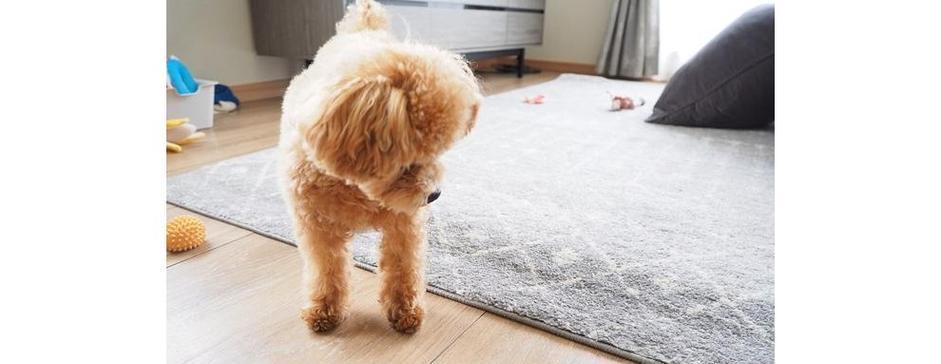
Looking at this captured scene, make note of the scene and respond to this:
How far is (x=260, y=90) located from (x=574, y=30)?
3010 mm

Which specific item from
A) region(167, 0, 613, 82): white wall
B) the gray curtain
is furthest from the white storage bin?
the gray curtain

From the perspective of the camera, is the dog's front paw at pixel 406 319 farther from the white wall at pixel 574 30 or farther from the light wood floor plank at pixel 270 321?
the white wall at pixel 574 30

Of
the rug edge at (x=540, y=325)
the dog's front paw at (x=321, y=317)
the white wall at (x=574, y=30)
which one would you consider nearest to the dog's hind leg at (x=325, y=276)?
the dog's front paw at (x=321, y=317)

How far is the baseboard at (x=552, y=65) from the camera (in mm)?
4977

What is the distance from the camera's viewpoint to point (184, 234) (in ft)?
3.92

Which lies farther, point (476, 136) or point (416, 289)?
point (476, 136)

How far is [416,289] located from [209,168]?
3.76 feet

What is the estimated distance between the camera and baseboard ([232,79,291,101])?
120 inches

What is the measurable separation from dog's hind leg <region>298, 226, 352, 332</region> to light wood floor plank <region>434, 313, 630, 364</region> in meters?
0.21

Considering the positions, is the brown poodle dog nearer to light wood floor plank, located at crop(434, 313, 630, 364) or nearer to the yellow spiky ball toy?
light wood floor plank, located at crop(434, 313, 630, 364)

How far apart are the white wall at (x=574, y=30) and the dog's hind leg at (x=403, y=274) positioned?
14.1ft
